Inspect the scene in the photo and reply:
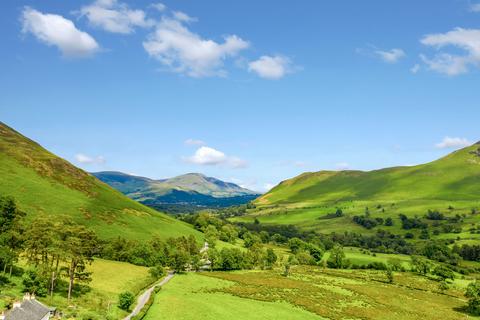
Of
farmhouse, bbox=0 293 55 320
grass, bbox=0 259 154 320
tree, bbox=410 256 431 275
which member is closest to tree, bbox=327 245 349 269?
→ tree, bbox=410 256 431 275

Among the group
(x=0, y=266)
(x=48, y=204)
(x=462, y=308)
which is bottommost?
(x=462, y=308)

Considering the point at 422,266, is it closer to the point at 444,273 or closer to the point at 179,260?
the point at 444,273

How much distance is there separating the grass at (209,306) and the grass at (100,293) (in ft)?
24.4

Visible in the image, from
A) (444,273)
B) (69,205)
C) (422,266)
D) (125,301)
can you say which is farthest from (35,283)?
(422,266)

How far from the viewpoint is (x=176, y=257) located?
13212 centimetres

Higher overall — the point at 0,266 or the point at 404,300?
the point at 0,266

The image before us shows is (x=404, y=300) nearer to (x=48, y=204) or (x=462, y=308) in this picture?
(x=462, y=308)

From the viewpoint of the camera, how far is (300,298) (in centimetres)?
10769

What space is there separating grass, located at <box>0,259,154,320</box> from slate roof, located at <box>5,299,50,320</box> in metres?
4.91

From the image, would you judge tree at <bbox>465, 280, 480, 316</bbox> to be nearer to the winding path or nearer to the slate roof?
the winding path

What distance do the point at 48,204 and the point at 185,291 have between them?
305ft

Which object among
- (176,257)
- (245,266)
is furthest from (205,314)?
(245,266)

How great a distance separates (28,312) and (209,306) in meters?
39.0

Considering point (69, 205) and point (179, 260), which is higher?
point (69, 205)
